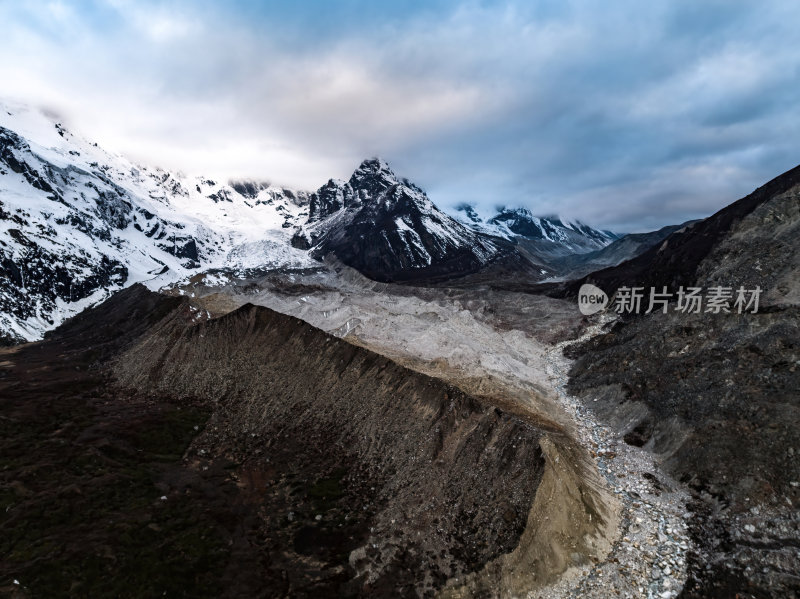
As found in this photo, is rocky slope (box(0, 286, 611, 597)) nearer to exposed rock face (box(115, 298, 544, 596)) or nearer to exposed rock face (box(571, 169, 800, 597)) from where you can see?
exposed rock face (box(115, 298, 544, 596))

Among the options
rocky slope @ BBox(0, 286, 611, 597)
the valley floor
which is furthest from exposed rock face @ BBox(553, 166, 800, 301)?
rocky slope @ BBox(0, 286, 611, 597)

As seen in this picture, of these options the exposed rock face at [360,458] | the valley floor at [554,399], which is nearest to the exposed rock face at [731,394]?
the valley floor at [554,399]

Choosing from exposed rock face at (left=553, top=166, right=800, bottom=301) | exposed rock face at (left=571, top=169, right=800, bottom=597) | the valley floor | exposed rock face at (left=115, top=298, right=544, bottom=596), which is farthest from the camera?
exposed rock face at (left=553, top=166, right=800, bottom=301)

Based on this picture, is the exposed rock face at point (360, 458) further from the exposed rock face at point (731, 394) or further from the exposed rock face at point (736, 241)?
the exposed rock face at point (736, 241)

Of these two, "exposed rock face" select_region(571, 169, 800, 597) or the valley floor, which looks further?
"exposed rock face" select_region(571, 169, 800, 597)

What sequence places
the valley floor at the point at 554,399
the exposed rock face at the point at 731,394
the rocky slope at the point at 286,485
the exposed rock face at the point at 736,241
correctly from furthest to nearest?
the exposed rock face at the point at 736,241 < the rocky slope at the point at 286,485 < the exposed rock face at the point at 731,394 < the valley floor at the point at 554,399

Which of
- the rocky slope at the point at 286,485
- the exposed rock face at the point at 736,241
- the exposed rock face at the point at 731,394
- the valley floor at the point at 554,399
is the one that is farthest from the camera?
the exposed rock face at the point at 736,241

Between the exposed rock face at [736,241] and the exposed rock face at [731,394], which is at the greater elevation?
the exposed rock face at [736,241]

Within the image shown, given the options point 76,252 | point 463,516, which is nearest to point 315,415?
point 463,516

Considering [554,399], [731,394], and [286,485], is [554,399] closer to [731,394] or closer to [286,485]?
[731,394]
